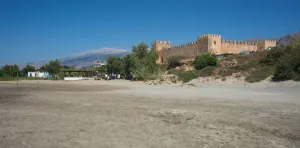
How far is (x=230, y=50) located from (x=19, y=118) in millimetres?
46878

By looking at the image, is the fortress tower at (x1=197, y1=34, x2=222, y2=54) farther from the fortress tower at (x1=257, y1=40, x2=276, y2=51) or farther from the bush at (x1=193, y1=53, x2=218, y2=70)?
the bush at (x1=193, y1=53, x2=218, y2=70)

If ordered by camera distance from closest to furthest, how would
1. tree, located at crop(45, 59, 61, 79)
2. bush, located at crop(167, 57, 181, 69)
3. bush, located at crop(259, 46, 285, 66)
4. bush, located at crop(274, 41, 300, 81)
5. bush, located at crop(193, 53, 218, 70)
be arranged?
bush, located at crop(274, 41, 300, 81) → bush, located at crop(259, 46, 285, 66) → bush, located at crop(193, 53, 218, 70) → bush, located at crop(167, 57, 181, 69) → tree, located at crop(45, 59, 61, 79)

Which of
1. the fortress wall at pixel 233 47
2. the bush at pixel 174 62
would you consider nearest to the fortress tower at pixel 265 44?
the fortress wall at pixel 233 47

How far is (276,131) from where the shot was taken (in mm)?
5496

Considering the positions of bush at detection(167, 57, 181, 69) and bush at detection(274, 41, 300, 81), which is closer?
bush at detection(274, 41, 300, 81)

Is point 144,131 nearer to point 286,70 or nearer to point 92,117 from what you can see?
point 92,117

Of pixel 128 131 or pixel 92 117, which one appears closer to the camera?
pixel 128 131

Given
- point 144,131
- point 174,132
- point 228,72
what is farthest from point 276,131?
point 228,72

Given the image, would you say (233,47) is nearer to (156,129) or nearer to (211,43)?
(211,43)

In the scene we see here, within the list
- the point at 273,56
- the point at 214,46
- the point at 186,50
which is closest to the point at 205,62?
the point at 273,56

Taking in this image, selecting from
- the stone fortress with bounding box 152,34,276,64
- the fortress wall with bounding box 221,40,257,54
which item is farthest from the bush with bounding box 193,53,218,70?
the fortress wall with bounding box 221,40,257,54

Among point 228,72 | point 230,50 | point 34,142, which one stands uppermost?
point 230,50

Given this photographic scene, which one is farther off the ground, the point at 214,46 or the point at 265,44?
the point at 265,44

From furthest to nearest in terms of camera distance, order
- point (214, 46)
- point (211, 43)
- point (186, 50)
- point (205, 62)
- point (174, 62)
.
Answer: point (186, 50) < point (174, 62) < point (214, 46) < point (211, 43) < point (205, 62)
